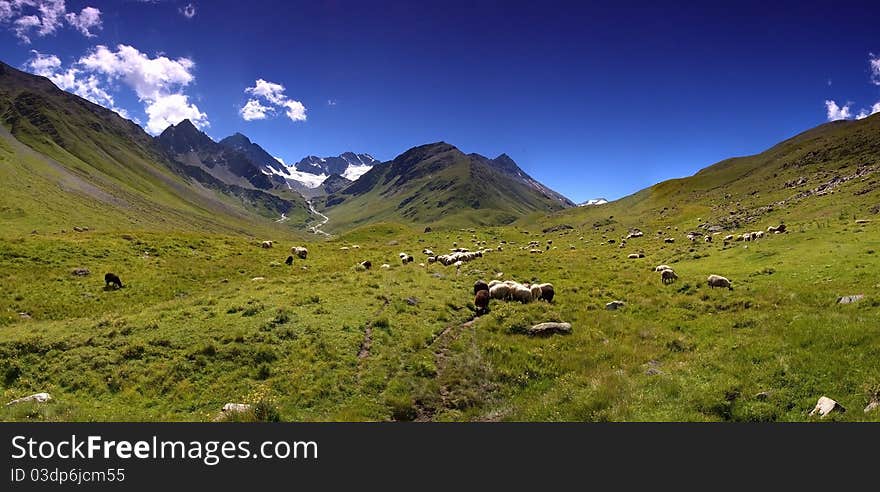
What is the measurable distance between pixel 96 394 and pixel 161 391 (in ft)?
6.82

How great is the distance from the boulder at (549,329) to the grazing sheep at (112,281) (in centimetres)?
2882

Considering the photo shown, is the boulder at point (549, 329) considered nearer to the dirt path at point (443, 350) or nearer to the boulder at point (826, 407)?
the dirt path at point (443, 350)

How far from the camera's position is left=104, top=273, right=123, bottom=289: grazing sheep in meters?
29.0

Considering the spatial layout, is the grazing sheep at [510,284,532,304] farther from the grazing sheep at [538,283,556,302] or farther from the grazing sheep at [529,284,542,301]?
the grazing sheep at [538,283,556,302]

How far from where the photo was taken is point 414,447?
380 inches

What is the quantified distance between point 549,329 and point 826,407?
1031 centimetres

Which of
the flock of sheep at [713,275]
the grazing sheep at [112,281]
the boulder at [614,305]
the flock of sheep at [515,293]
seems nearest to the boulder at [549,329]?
the flock of sheep at [515,293]

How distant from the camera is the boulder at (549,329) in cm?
1914

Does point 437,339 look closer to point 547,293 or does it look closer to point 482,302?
point 482,302

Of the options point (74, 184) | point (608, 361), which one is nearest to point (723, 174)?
point (608, 361)

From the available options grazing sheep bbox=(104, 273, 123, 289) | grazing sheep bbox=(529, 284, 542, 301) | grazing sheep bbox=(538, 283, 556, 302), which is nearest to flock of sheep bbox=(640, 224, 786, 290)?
grazing sheep bbox=(538, 283, 556, 302)

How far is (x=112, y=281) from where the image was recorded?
96.1 ft

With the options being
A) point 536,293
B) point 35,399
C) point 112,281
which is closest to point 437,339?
point 536,293

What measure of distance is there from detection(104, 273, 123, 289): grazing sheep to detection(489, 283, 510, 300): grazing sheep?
26.2 metres
